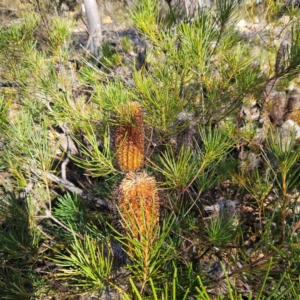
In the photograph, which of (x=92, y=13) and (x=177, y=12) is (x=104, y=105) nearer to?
(x=177, y=12)

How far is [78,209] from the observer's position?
86 cm

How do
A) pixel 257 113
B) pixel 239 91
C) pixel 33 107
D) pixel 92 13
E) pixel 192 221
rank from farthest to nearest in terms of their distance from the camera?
pixel 92 13 → pixel 257 113 → pixel 33 107 → pixel 192 221 → pixel 239 91

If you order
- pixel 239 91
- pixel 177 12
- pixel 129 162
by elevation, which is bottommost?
pixel 129 162

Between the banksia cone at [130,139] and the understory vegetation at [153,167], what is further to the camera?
the banksia cone at [130,139]

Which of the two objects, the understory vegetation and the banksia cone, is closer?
the understory vegetation

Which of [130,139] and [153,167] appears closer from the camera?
[130,139]

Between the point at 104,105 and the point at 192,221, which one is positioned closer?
the point at 104,105

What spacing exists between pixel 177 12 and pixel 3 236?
805mm

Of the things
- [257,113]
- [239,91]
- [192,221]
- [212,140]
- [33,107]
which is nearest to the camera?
[212,140]

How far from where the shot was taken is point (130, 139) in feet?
1.97

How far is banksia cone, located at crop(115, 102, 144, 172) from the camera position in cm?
59

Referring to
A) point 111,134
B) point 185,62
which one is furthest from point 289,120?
point 111,134

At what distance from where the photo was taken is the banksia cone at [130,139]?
0.59 meters

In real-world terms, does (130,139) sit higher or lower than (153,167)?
higher
